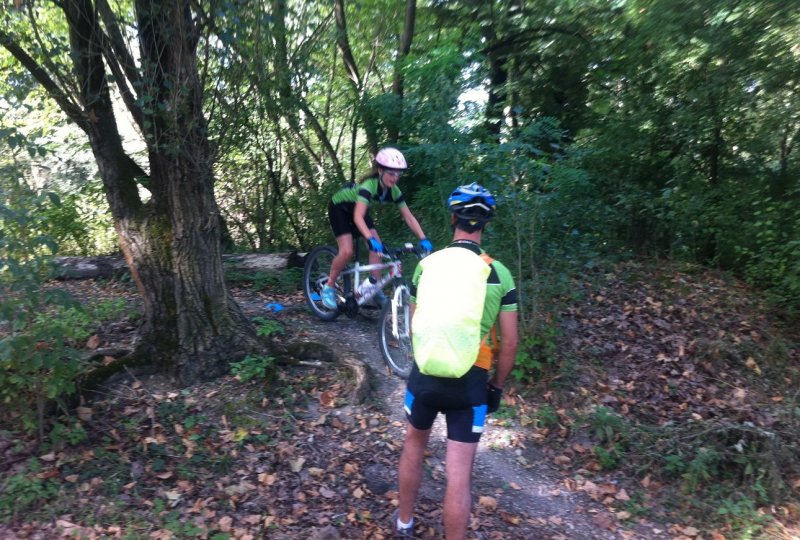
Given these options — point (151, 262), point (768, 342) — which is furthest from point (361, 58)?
point (768, 342)

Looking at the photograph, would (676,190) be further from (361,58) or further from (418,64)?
(361,58)

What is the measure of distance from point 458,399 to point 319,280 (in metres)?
4.32

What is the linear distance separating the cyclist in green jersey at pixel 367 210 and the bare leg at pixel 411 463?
2461 millimetres

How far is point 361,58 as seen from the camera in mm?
11023

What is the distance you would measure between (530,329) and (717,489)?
7.04 ft

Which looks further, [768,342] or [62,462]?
[768,342]

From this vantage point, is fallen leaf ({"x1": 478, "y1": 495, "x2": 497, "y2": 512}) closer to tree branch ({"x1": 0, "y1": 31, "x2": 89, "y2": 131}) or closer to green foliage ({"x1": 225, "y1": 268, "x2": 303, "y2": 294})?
green foliage ({"x1": 225, "y1": 268, "x2": 303, "y2": 294})

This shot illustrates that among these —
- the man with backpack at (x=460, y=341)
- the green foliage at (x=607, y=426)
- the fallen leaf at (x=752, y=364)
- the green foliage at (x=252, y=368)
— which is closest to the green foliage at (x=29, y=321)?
the green foliage at (x=252, y=368)

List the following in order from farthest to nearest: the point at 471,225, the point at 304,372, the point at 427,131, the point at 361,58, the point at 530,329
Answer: the point at 361,58
the point at 427,131
the point at 530,329
the point at 304,372
the point at 471,225

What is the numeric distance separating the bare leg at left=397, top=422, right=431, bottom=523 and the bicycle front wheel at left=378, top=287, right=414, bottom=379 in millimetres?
2122

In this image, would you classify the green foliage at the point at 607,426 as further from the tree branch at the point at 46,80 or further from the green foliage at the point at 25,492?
the tree branch at the point at 46,80

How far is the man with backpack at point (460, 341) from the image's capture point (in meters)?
2.94

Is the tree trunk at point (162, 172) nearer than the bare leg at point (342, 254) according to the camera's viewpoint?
Yes

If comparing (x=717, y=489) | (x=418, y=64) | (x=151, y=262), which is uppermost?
(x=418, y=64)
